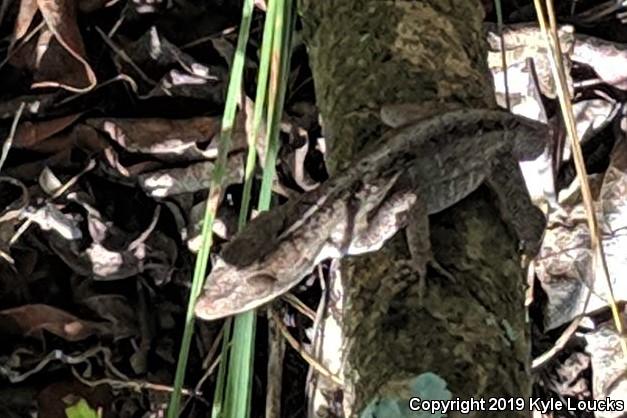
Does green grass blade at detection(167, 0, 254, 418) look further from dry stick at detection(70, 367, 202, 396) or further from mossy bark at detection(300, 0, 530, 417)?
dry stick at detection(70, 367, 202, 396)

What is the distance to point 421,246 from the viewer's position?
5.41ft

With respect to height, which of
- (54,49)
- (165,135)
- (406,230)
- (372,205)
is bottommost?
(406,230)

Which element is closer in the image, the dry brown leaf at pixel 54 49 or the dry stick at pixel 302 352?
the dry stick at pixel 302 352

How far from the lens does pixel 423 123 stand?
5.79 feet

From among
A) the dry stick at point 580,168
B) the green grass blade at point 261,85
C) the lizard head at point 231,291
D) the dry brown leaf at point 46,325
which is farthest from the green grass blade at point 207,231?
the dry brown leaf at point 46,325

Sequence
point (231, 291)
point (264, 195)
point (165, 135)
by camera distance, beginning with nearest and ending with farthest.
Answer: point (264, 195)
point (231, 291)
point (165, 135)

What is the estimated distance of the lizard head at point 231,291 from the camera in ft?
6.07

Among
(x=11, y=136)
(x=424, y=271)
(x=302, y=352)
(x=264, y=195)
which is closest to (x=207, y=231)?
(x=264, y=195)

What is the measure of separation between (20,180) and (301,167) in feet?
2.23

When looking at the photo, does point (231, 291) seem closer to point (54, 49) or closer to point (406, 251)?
point (406, 251)

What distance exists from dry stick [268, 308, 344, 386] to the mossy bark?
0.51 metres

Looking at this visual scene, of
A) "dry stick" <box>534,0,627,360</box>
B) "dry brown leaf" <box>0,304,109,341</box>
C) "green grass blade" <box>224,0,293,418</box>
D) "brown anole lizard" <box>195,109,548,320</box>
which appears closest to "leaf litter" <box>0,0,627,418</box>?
"dry brown leaf" <box>0,304,109,341</box>

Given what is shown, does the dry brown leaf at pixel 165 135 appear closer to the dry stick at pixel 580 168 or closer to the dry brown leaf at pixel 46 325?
the dry brown leaf at pixel 46 325

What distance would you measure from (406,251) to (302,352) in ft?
2.30
